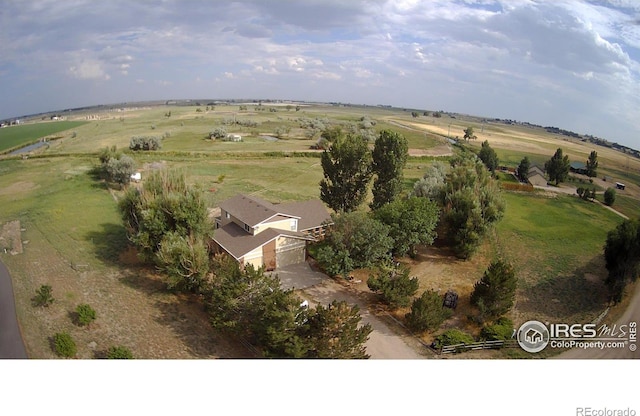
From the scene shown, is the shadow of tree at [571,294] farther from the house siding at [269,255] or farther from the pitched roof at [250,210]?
the pitched roof at [250,210]

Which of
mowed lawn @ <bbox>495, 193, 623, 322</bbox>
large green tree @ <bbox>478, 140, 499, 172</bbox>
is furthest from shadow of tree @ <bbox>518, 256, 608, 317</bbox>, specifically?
large green tree @ <bbox>478, 140, 499, 172</bbox>

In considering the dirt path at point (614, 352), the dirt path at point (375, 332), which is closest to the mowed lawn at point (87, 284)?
the dirt path at point (375, 332)

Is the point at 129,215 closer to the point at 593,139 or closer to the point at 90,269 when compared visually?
the point at 90,269

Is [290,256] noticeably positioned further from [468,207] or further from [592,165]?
[592,165]

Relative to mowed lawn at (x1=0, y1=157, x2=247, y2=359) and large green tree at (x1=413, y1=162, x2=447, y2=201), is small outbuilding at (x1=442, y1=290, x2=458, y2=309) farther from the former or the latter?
mowed lawn at (x1=0, y1=157, x2=247, y2=359)

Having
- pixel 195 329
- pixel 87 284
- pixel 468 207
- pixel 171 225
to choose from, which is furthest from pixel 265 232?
pixel 468 207
